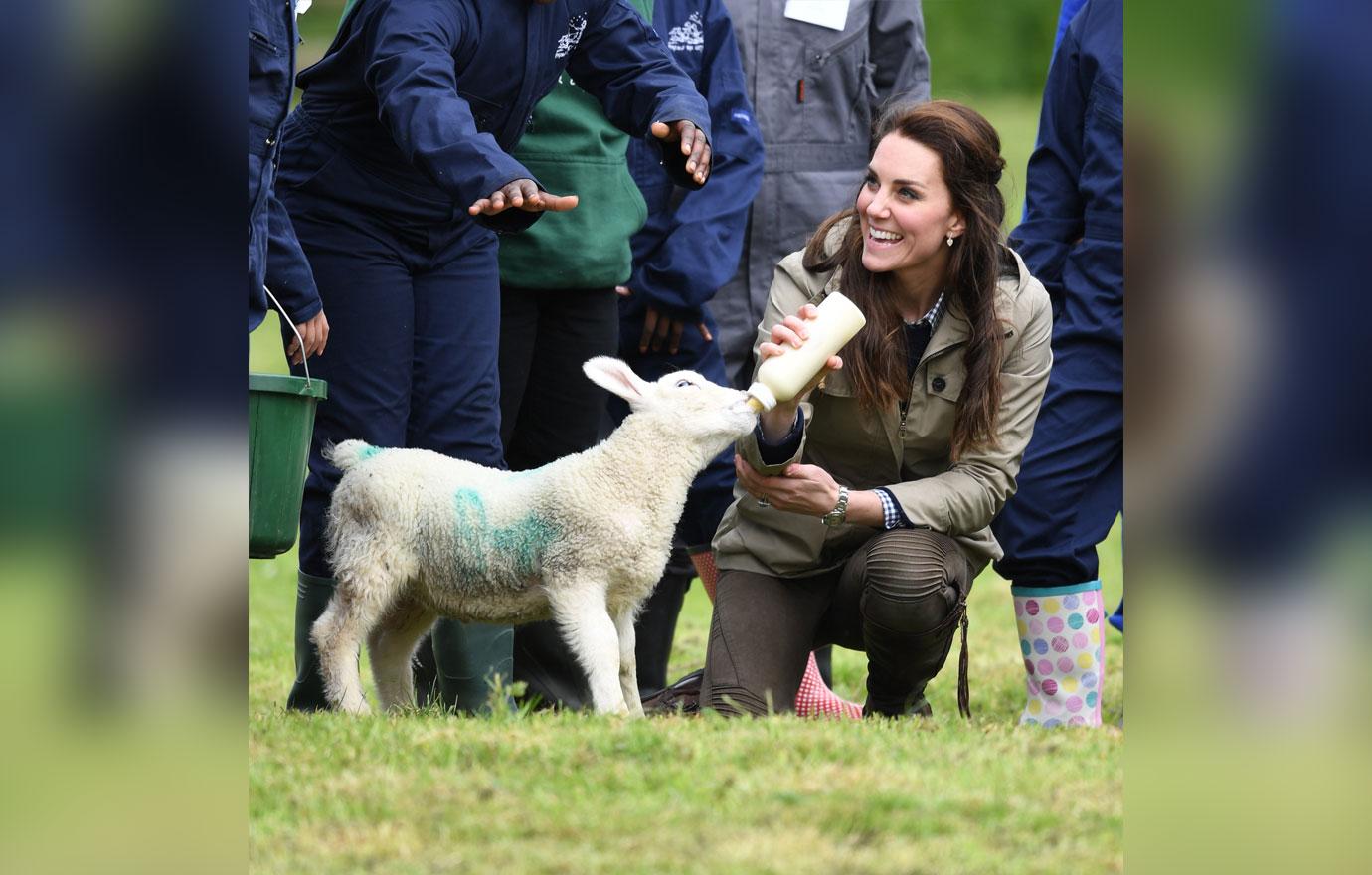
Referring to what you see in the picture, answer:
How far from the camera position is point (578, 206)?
178 inches

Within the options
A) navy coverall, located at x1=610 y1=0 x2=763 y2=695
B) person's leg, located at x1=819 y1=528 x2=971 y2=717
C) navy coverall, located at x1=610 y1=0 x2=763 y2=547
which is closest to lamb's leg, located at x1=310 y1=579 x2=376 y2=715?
person's leg, located at x1=819 y1=528 x2=971 y2=717

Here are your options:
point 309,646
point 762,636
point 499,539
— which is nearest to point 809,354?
point 499,539

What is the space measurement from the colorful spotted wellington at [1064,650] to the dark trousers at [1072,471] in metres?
0.05

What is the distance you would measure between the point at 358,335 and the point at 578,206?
87cm

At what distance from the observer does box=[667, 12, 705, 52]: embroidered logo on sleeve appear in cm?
516

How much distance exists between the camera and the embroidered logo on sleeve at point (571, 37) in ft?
12.9

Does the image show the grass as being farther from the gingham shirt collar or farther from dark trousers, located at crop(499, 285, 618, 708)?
dark trousers, located at crop(499, 285, 618, 708)

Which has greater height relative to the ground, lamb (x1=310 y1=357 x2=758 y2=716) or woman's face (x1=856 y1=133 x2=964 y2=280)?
woman's face (x1=856 y1=133 x2=964 y2=280)

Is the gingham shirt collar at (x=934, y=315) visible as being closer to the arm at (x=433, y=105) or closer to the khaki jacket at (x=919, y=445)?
the khaki jacket at (x=919, y=445)

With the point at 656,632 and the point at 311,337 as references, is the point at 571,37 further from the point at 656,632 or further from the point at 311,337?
the point at 656,632

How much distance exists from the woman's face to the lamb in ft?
2.00

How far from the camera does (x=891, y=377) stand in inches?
155
